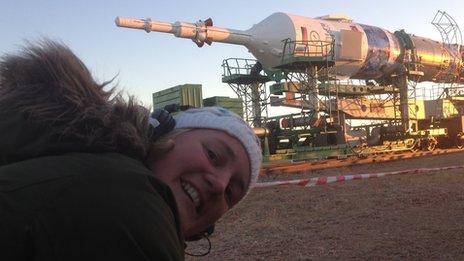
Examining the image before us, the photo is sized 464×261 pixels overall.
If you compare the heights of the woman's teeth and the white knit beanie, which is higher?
the white knit beanie

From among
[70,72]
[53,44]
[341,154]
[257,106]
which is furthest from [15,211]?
[257,106]

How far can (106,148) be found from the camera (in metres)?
1.08

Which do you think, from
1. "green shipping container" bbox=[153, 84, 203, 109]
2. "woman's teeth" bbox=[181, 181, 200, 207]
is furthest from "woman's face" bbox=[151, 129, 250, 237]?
"green shipping container" bbox=[153, 84, 203, 109]

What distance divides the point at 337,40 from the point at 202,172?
20516mm

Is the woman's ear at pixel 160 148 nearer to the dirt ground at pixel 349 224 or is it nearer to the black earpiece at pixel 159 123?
the black earpiece at pixel 159 123

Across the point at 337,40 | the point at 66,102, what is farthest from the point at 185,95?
the point at 66,102

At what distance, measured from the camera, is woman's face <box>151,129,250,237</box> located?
1399mm

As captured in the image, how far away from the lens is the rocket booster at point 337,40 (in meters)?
19.6

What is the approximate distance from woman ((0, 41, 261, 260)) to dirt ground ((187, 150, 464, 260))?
3.87m

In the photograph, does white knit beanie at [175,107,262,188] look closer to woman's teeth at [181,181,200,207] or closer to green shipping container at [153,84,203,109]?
woman's teeth at [181,181,200,207]

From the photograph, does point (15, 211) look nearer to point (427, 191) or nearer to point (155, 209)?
point (155, 209)

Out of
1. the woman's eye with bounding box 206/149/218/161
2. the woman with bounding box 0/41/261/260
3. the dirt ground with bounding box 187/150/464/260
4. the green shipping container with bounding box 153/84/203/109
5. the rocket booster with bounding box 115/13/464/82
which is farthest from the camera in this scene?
the green shipping container with bounding box 153/84/203/109

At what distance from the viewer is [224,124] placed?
1584 millimetres

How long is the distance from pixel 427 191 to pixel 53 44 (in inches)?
343
